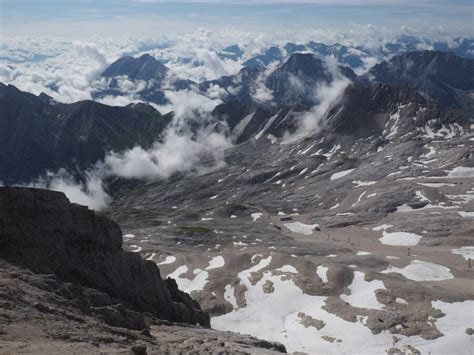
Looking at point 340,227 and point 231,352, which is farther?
point 340,227

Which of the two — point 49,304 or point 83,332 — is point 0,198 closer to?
point 49,304

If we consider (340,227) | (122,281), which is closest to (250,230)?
(340,227)

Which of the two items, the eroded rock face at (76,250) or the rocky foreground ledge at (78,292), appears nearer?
the rocky foreground ledge at (78,292)

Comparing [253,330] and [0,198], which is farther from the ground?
[0,198]

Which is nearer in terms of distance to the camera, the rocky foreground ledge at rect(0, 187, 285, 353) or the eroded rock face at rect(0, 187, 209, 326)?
the rocky foreground ledge at rect(0, 187, 285, 353)
